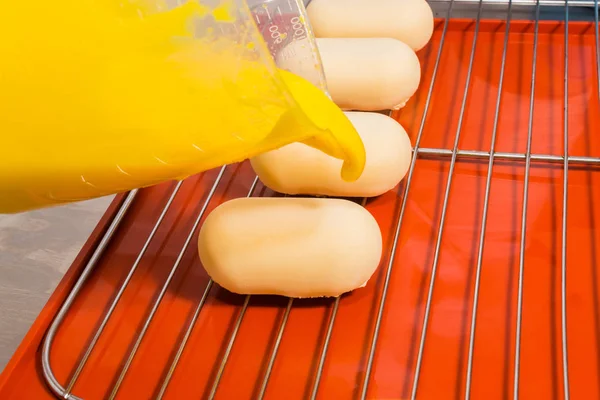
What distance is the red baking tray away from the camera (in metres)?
0.63

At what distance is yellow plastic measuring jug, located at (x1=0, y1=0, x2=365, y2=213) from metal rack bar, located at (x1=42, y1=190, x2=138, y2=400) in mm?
224

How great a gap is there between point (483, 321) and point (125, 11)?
45 centimetres

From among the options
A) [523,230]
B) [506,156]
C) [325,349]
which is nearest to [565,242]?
[523,230]

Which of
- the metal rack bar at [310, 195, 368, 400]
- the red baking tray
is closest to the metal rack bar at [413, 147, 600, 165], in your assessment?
the red baking tray

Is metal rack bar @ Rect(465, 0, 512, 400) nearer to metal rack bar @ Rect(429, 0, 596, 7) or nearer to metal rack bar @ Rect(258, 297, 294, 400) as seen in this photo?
metal rack bar @ Rect(429, 0, 596, 7)

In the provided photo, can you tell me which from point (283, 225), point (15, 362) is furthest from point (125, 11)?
point (15, 362)

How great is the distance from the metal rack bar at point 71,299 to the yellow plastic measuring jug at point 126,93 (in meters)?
0.22

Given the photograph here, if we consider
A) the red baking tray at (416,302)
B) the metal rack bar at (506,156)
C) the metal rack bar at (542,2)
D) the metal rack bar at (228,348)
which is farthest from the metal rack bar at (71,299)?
the metal rack bar at (542,2)

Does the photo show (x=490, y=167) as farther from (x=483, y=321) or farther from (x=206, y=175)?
(x=206, y=175)

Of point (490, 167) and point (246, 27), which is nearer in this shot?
point (246, 27)

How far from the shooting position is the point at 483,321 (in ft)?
2.15

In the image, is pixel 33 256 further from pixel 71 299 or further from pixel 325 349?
pixel 325 349

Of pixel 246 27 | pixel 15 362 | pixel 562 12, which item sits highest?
pixel 246 27

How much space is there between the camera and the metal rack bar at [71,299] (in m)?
0.65
